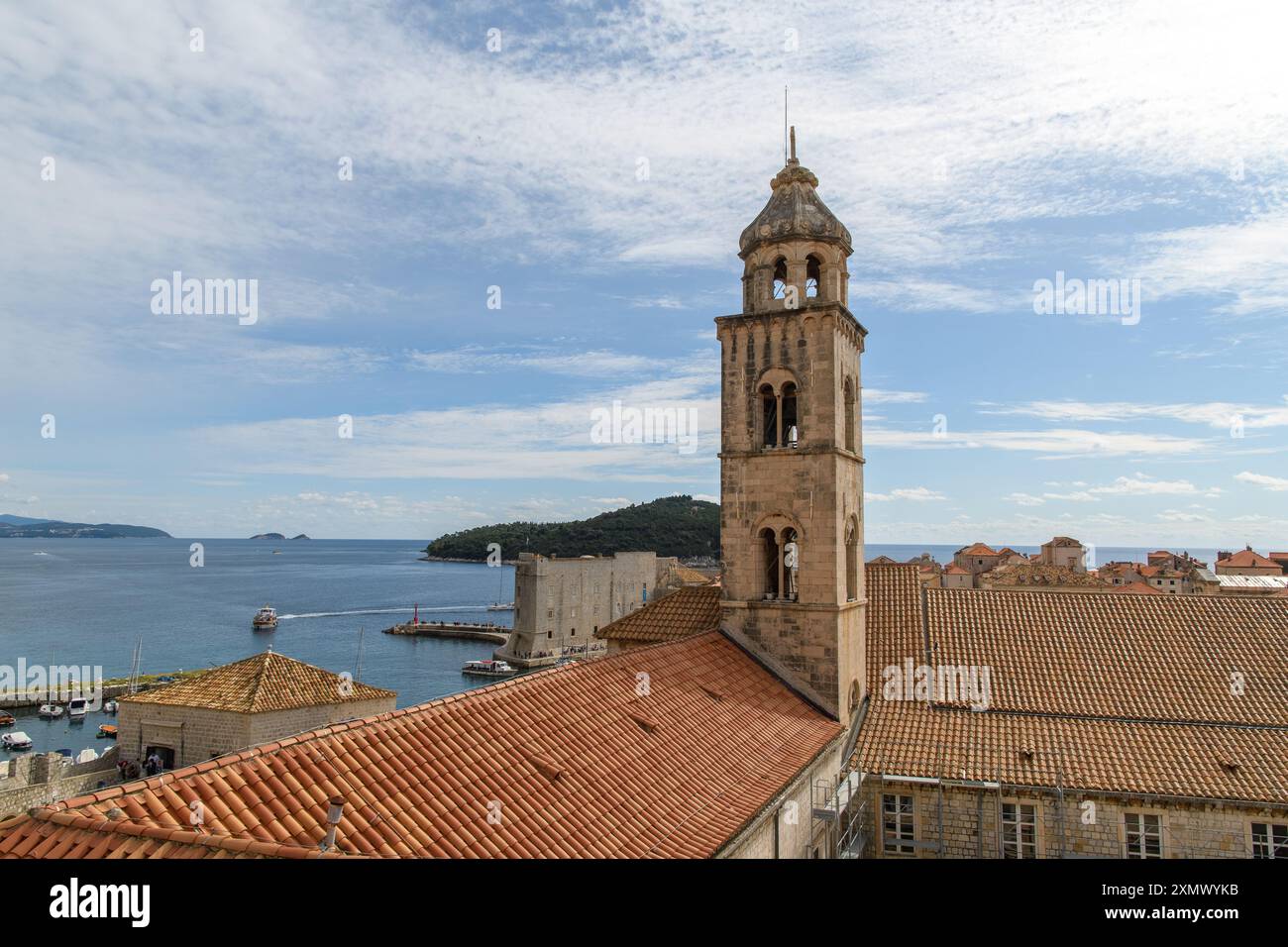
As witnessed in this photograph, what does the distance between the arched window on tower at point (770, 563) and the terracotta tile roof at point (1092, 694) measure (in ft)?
12.4

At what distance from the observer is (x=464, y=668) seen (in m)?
69.1

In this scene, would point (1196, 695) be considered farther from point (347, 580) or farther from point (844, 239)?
point (347, 580)

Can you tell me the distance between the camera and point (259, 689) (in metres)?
17.2

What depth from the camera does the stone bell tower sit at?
16266 mm

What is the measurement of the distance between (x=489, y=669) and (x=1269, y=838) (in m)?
59.6

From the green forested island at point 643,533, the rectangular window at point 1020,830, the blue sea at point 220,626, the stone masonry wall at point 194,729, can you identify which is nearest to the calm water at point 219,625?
the blue sea at point 220,626

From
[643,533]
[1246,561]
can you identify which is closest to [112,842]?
[1246,561]

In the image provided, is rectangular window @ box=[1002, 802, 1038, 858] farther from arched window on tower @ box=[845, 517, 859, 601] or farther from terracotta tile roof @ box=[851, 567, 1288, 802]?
arched window on tower @ box=[845, 517, 859, 601]

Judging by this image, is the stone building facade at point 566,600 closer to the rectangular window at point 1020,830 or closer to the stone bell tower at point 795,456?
the stone bell tower at point 795,456

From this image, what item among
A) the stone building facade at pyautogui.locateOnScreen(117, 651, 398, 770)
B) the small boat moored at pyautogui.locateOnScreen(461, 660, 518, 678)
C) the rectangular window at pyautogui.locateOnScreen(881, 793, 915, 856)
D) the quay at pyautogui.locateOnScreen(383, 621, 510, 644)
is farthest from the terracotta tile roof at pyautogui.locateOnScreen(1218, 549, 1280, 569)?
the stone building facade at pyautogui.locateOnScreen(117, 651, 398, 770)

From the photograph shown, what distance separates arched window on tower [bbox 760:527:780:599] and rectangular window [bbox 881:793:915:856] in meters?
4.74
